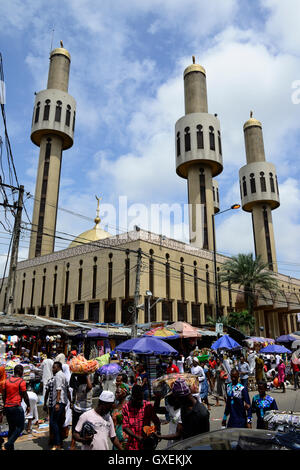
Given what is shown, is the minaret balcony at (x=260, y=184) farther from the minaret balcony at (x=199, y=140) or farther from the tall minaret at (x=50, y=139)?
the tall minaret at (x=50, y=139)

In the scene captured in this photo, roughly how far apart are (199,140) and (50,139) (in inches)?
824

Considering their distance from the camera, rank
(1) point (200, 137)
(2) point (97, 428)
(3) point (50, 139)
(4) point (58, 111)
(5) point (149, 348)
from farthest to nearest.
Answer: (3) point (50, 139) < (1) point (200, 137) < (4) point (58, 111) < (5) point (149, 348) < (2) point (97, 428)

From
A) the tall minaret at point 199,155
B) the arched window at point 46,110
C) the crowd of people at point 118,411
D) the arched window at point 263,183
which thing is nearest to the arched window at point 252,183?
the arched window at point 263,183

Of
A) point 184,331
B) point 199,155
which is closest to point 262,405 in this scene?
point 184,331

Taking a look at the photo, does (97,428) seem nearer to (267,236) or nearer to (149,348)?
(149,348)

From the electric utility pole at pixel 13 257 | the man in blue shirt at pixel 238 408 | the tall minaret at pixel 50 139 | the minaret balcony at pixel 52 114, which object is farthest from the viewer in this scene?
the minaret balcony at pixel 52 114

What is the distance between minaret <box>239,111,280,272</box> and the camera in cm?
6147

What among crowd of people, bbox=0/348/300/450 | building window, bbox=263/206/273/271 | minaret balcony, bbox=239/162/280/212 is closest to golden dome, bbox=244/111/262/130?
minaret balcony, bbox=239/162/280/212

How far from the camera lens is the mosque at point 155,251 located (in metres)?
35.8

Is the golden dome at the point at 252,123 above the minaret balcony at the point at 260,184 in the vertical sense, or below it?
above

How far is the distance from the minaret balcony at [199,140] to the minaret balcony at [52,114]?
52.4 ft

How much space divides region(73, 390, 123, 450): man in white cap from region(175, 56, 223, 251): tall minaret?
46137mm

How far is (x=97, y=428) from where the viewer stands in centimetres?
415
